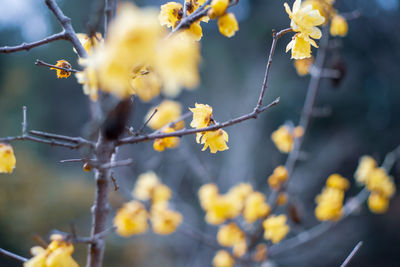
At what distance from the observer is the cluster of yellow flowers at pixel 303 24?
57 cm

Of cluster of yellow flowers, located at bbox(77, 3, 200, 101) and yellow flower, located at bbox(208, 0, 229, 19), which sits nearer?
cluster of yellow flowers, located at bbox(77, 3, 200, 101)

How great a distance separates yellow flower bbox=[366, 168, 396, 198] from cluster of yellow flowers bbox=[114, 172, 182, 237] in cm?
102

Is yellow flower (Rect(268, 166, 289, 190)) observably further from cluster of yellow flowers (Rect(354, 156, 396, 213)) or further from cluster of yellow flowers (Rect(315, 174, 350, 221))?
cluster of yellow flowers (Rect(354, 156, 396, 213))

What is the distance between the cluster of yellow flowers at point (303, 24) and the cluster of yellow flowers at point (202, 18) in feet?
0.49

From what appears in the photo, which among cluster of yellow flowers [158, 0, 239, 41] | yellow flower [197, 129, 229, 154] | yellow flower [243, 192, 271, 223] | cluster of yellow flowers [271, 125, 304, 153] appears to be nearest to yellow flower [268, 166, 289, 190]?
yellow flower [243, 192, 271, 223]

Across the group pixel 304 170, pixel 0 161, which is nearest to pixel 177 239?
pixel 304 170

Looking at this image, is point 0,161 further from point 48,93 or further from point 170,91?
point 48,93

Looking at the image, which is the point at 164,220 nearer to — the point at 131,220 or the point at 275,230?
the point at 131,220

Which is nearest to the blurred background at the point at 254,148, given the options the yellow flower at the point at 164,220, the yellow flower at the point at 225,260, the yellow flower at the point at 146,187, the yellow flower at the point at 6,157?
the yellow flower at the point at 146,187

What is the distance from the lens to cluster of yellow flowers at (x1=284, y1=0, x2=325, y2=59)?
57 centimetres

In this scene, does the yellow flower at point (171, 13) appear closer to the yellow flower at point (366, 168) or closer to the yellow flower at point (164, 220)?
the yellow flower at point (164, 220)

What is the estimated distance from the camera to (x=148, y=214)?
4.60 feet

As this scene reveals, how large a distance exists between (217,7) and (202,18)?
2.2 inches

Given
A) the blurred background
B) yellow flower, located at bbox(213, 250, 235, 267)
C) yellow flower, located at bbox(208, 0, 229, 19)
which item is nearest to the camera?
yellow flower, located at bbox(208, 0, 229, 19)
